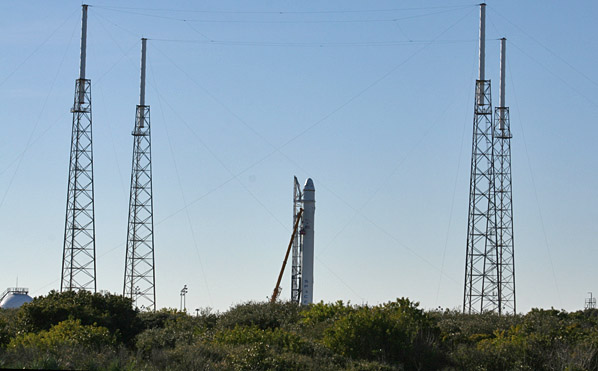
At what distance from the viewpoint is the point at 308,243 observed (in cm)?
5941

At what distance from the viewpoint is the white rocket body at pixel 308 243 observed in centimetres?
5834

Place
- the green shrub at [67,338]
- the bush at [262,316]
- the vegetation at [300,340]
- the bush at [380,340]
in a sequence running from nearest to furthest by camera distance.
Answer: the vegetation at [300,340], the green shrub at [67,338], the bush at [380,340], the bush at [262,316]

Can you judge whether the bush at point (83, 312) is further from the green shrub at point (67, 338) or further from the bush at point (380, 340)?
the bush at point (380, 340)

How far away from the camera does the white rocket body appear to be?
58344 millimetres

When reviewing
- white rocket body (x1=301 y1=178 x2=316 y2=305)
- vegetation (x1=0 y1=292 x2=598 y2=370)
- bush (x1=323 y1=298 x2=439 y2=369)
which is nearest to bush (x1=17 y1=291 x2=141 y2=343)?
vegetation (x1=0 y1=292 x2=598 y2=370)

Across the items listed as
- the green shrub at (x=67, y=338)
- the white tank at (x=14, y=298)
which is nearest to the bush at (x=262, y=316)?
the green shrub at (x=67, y=338)

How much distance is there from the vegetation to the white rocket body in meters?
17.9

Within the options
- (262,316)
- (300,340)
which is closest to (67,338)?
(300,340)

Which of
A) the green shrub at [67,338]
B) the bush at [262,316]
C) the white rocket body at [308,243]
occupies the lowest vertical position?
the green shrub at [67,338]

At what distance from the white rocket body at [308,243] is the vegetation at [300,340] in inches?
705

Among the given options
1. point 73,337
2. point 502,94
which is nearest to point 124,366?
point 73,337

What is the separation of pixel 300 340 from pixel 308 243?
92.0ft

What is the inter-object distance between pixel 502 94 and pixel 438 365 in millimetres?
31217

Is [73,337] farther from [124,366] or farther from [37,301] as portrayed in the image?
[37,301]
